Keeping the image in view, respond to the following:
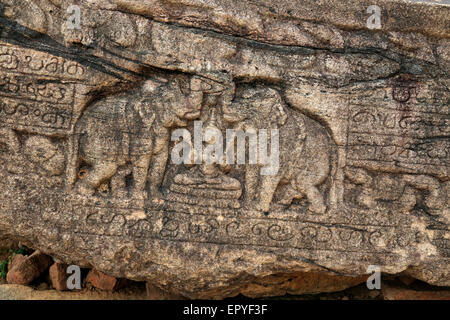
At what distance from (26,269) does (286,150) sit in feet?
7.93

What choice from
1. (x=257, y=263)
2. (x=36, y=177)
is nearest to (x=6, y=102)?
(x=36, y=177)

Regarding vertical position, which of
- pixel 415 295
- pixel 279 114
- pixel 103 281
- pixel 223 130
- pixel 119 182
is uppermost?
pixel 279 114

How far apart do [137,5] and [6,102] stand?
1112mm

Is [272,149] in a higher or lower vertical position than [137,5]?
lower

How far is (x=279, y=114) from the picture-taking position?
3.33 m

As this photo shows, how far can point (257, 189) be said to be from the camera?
3.39 metres

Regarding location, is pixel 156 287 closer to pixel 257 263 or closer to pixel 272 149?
pixel 257 263

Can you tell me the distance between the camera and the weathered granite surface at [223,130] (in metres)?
3.23

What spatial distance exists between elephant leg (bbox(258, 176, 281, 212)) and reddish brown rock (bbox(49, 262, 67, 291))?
1.79 m

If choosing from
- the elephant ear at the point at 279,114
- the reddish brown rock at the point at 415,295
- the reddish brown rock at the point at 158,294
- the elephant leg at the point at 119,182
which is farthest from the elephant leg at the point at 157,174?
the reddish brown rock at the point at 415,295

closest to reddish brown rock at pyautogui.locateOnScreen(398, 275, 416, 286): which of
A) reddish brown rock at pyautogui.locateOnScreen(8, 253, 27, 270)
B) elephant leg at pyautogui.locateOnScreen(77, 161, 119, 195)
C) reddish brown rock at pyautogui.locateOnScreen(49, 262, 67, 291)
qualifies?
elephant leg at pyautogui.locateOnScreen(77, 161, 119, 195)

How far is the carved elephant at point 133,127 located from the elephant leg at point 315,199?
960mm

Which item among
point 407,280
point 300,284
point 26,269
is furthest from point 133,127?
point 407,280

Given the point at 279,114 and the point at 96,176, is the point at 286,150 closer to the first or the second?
the point at 279,114
